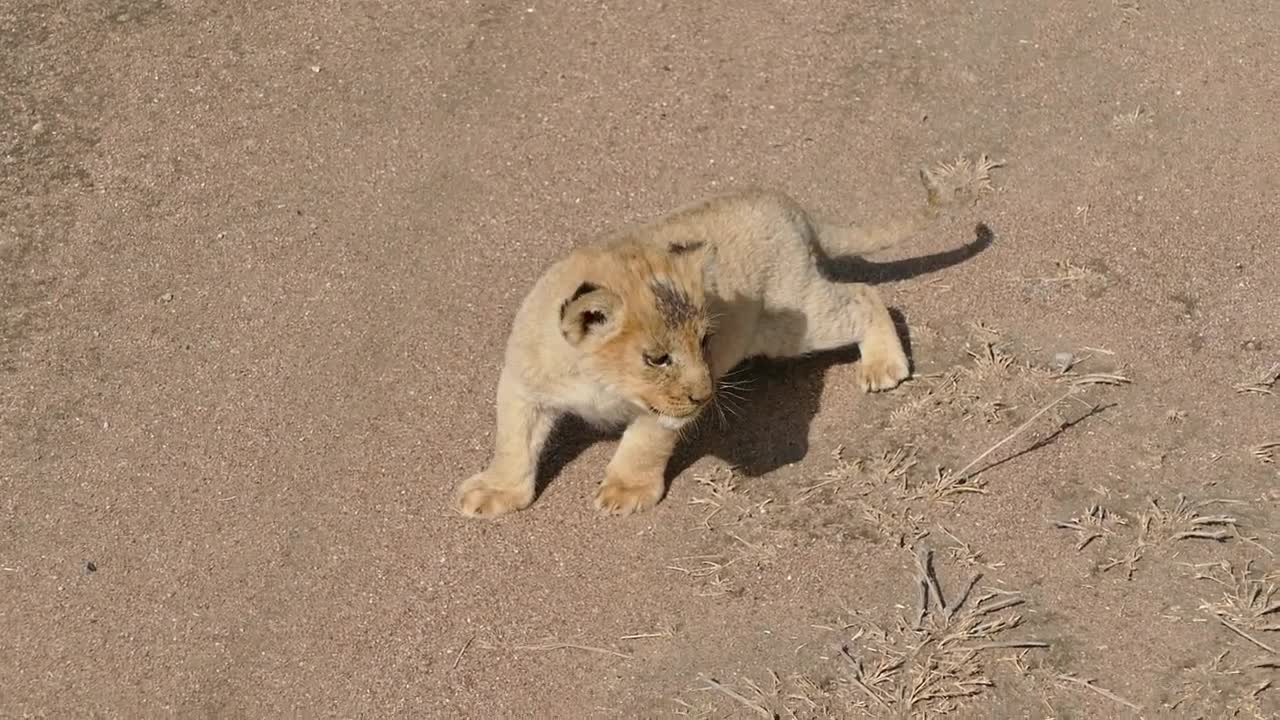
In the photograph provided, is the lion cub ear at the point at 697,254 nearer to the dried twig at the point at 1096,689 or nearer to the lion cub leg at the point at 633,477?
the lion cub leg at the point at 633,477

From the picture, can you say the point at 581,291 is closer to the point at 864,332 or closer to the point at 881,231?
the point at 864,332

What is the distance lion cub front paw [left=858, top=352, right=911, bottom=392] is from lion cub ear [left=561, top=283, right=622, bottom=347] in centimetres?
192

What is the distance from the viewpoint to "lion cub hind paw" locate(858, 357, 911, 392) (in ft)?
23.0

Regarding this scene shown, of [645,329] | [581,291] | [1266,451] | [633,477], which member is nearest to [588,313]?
[581,291]

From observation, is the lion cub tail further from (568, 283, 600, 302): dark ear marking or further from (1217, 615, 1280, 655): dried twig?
(1217, 615, 1280, 655): dried twig

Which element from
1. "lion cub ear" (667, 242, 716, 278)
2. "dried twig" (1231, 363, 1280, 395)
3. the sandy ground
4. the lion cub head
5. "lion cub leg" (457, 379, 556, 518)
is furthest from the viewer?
"dried twig" (1231, 363, 1280, 395)

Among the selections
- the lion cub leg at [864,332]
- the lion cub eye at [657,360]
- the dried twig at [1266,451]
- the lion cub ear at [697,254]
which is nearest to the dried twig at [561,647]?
the lion cub eye at [657,360]

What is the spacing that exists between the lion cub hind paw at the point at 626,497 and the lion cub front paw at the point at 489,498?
38cm

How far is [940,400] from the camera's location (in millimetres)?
6926

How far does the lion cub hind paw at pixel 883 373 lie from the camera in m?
7.01

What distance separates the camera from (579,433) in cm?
709

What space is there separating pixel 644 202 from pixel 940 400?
2.44 m

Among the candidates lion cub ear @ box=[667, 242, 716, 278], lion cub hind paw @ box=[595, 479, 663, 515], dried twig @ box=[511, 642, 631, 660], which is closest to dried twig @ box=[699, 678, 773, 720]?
dried twig @ box=[511, 642, 631, 660]

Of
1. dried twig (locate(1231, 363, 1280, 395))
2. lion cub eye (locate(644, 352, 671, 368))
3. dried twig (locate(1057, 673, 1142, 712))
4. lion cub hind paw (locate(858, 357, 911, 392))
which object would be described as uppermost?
lion cub eye (locate(644, 352, 671, 368))
